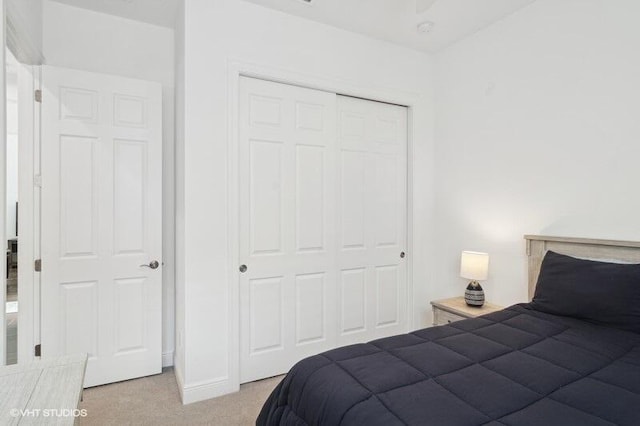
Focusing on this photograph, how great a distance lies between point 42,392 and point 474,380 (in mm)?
1454

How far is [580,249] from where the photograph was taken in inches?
86.4

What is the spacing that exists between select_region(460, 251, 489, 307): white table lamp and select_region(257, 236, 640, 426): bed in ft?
1.59

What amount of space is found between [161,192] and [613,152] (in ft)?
10.4

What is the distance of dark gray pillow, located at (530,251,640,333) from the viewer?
1725 millimetres

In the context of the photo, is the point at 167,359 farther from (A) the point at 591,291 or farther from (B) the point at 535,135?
(B) the point at 535,135

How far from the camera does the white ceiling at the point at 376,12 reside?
2.50 m

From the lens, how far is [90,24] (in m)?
2.56

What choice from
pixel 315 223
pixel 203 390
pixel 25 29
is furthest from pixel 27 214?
pixel 315 223

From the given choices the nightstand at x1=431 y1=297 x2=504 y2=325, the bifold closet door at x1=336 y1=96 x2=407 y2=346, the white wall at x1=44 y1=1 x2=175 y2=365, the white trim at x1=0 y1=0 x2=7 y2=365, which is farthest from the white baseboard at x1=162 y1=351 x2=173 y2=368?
the nightstand at x1=431 y1=297 x2=504 y2=325

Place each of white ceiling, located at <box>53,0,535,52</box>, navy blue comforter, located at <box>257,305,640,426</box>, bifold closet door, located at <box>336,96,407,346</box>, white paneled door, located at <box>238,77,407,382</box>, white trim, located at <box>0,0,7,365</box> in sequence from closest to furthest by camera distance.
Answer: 1. navy blue comforter, located at <box>257,305,640,426</box>
2. white trim, located at <box>0,0,7,365</box>
3. white ceiling, located at <box>53,0,535,52</box>
4. white paneled door, located at <box>238,77,407,382</box>
5. bifold closet door, located at <box>336,96,407,346</box>

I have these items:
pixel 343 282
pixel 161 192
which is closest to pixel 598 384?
pixel 343 282

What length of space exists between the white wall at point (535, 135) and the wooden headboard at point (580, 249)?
0.27 ft

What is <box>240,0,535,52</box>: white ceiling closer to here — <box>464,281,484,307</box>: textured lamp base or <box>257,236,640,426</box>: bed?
<box>257,236,640,426</box>: bed

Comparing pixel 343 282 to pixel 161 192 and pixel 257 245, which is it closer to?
pixel 257 245
